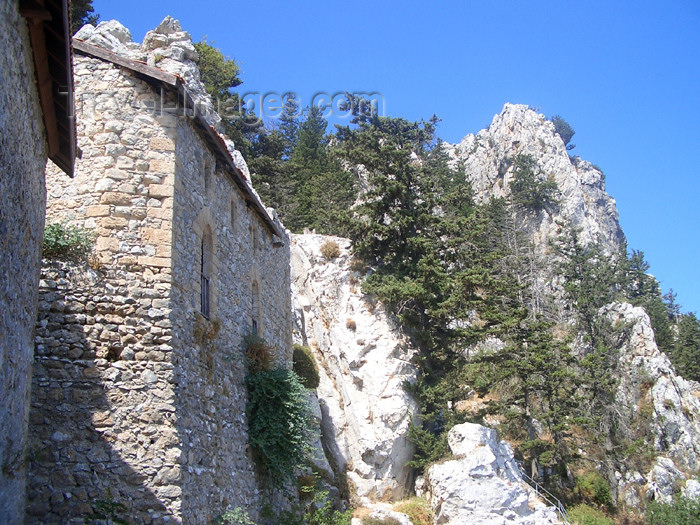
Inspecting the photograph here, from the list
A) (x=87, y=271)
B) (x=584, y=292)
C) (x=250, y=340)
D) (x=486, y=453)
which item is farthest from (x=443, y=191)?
(x=87, y=271)

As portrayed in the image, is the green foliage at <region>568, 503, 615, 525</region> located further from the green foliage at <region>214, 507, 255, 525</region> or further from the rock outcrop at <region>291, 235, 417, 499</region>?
the green foliage at <region>214, 507, 255, 525</region>

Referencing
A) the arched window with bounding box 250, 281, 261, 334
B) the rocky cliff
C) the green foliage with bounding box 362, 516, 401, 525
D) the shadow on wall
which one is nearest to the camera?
the shadow on wall

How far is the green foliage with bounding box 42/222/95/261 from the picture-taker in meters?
11.1

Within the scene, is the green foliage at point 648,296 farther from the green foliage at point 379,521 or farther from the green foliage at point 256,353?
the green foliage at point 256,353

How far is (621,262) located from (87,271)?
54.0 m

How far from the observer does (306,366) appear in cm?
2541

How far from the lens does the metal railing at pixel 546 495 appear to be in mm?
26406

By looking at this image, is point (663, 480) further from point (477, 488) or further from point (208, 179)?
point (208, 179)

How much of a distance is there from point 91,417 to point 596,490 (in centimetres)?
2697

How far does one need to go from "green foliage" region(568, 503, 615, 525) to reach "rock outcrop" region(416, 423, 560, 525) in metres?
2.20

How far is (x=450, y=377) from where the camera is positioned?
90.7ft

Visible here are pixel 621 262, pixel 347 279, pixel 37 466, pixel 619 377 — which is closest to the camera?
pixel 37 466

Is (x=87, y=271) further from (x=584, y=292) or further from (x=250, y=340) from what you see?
(x=584, y=292)

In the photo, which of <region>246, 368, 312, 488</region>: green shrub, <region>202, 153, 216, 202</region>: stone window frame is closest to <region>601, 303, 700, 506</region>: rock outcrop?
<region>246, 368, 312, 488</region>: green shrub
